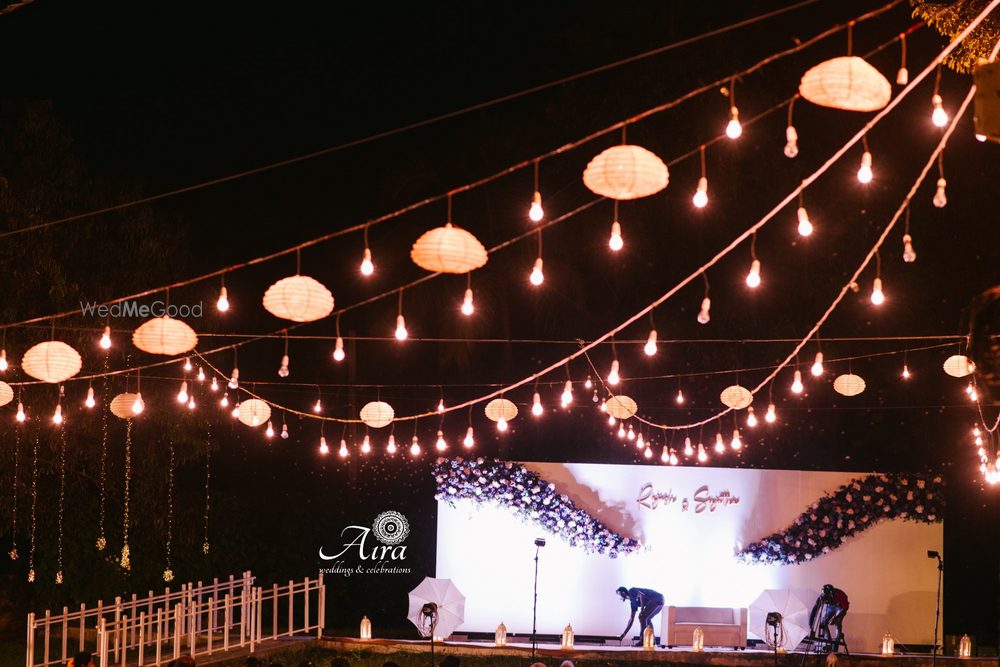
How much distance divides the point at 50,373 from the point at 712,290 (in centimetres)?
1036

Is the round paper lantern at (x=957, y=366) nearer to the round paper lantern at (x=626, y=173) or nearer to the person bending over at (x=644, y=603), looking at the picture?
the person bending over at (x=644, y=603)

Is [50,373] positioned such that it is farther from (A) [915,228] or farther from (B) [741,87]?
(A) [915,228]

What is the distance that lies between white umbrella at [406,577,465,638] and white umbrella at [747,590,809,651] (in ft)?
12.2

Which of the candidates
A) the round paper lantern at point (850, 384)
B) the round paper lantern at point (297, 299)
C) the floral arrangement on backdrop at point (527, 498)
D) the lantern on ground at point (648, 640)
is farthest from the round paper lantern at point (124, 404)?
the round paper lantern at point (850, 384)

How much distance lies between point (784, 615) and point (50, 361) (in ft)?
29.9

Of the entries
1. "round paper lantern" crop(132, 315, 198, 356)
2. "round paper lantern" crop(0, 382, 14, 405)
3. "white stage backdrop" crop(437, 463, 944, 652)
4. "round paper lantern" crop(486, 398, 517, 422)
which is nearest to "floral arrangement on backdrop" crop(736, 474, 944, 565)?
"white stage backdrop" crop(437, 463, 944, 652)

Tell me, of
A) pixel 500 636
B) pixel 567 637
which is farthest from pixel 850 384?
pixel 500 636

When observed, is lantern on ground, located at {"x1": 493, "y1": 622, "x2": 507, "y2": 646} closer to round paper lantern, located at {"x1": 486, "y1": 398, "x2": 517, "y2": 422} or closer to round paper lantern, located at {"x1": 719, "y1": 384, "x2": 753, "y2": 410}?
round paper lantern, located at {"x1": 486, "y1": 398, "x2": 517, "y2": 422}


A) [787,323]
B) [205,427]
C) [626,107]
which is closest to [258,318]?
[205,427]

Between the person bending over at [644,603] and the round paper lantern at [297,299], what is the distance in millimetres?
7924

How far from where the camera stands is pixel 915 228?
15109mm

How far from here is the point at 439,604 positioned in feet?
39.9

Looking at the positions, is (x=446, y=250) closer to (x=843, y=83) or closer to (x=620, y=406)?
(x=843, y=83)

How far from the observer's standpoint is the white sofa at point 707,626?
506 inches
